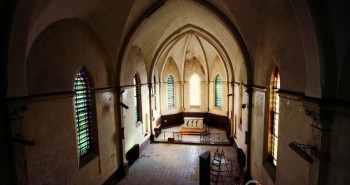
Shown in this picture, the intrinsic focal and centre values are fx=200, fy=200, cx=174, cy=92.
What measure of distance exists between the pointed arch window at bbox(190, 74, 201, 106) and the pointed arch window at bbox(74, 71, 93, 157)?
14.2 metres

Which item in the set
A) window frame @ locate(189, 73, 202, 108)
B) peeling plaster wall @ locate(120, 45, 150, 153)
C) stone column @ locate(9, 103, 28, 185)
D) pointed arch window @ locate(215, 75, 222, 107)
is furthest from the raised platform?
stone column @ locate(9, 103, 28, 185)

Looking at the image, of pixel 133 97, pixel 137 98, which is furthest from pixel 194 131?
pixel 133 97

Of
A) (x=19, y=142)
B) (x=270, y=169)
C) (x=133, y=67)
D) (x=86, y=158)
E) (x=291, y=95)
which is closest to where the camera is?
(x=19, y=142)

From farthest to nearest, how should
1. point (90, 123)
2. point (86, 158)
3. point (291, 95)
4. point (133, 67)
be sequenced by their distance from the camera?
point (133, 67) < point (90, 123) < point (86, 158) < point (291, 95)

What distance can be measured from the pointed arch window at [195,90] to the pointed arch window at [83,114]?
14241 millimetres

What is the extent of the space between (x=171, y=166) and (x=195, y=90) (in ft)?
35.9

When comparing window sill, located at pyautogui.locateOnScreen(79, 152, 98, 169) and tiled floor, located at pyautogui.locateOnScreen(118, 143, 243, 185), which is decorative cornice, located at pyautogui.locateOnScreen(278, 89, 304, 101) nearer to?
tiled floor, located at pyautogui.locateOnScreen(118, 143, 243, 185)

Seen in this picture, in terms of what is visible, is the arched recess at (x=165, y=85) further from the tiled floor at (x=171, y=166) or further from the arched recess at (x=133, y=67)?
the tiled floor at (x=171, y=166)

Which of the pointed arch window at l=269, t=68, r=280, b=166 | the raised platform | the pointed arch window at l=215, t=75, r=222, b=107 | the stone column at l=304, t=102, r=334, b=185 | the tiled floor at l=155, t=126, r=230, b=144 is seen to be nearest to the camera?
the stone column at l=304, t=102, r=334, b=185

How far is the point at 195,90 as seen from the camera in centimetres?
2133

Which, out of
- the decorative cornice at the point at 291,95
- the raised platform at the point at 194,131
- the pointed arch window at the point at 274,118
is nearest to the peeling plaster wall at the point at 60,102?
the decorative cornice at the point at 291,95

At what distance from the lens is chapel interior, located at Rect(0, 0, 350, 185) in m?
3.65

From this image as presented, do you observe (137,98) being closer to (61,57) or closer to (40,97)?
(61,57)

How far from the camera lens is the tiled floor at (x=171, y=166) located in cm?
1011
